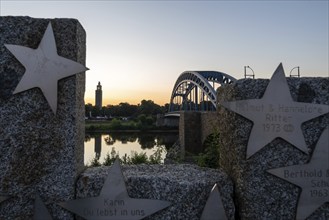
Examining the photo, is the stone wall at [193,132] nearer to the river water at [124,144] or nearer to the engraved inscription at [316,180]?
the river water at [124,144]

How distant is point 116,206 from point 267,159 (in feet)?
4.11

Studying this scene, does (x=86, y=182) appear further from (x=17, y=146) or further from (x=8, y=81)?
(x=8, y=81)

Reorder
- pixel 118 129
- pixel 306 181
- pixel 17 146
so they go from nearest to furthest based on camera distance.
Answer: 1. pixel 17 146
2. pixel 306 181
3. pixel 118 129

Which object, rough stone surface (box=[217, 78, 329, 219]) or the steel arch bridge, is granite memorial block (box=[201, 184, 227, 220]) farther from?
the steel arch bridge

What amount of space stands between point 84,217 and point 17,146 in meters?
0.74

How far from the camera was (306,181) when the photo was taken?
2.51m

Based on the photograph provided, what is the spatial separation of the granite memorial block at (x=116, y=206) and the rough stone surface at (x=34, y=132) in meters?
0.13

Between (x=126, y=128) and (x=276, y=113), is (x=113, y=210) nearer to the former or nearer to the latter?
(x=276, y=113)

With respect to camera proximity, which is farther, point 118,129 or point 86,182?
point 118,129

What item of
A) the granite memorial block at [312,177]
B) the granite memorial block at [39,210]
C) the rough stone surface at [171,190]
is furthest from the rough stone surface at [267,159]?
the granite memorial block at [39,210]

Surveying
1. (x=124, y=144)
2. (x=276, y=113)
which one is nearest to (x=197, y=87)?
(x=124, y=144)

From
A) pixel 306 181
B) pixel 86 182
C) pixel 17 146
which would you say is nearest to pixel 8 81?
pixel 17 146

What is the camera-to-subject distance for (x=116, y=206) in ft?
7.91

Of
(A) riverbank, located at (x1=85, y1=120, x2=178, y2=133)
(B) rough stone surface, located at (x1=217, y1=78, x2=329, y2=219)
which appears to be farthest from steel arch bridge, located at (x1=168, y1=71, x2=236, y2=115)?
(B) rough stone surface, located at (x1=217, y1=78, x2=329, y2=219)
